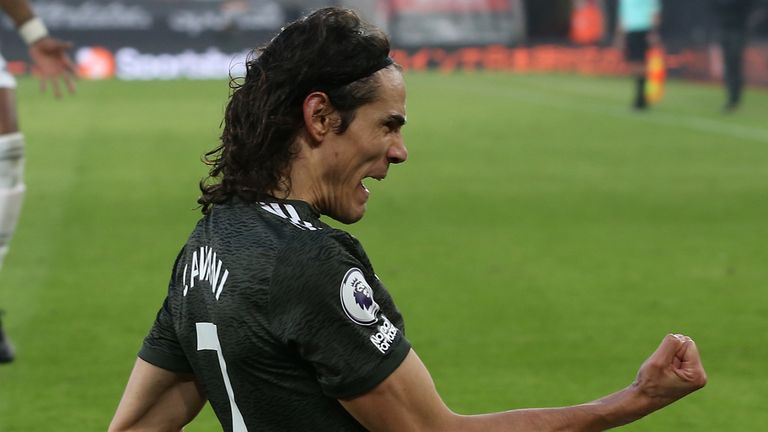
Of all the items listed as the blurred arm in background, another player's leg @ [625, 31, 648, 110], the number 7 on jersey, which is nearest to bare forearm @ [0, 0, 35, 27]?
the blurred arm in background

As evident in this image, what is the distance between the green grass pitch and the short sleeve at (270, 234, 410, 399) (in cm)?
241

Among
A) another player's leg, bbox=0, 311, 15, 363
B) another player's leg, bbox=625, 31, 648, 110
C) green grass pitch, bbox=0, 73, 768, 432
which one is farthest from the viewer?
another player's leg, bbox=625, 31, 648, 110

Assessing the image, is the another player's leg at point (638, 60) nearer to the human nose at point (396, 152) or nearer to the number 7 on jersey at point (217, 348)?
the human nose at point (396, 152)

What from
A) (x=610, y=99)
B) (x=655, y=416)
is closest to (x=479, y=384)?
(x=655, y=416)

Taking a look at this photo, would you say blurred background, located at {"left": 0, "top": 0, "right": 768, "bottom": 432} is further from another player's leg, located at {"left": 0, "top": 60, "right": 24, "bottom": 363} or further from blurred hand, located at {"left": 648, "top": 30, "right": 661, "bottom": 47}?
blurred hand, located at {"left": 648, "top": 30, "right": 661, "bottom": 47}

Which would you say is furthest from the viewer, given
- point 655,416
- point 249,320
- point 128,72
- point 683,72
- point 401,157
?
point 128,72

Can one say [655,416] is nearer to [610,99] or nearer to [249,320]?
[249,320]

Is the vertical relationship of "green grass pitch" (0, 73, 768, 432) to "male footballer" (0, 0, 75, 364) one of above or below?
below

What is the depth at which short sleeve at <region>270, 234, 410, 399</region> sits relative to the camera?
2.74 metres

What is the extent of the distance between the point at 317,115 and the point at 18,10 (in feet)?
11.7

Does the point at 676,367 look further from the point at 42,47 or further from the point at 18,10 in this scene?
the point at 18,10

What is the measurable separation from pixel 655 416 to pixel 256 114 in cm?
270

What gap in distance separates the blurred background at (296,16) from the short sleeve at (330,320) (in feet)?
100

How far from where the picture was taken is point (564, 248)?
28.9 ft
